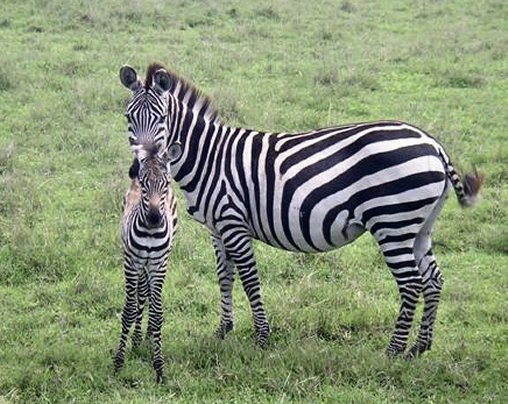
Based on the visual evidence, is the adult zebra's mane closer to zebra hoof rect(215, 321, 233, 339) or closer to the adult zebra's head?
the adult zebra's head

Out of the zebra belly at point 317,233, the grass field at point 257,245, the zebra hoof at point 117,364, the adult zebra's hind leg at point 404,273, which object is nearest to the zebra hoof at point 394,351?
the adult zebra's hind leg at point 404,273

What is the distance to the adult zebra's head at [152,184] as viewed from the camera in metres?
5.09

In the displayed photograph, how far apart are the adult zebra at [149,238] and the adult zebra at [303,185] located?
244mm

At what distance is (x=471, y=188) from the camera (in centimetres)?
578

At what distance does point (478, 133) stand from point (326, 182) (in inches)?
234

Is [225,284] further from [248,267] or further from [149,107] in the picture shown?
[149,107]

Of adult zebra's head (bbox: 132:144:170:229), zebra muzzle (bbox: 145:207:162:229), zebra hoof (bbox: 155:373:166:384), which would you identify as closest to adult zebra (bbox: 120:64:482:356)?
adult zebra's head (bbox: 132:144:170:229)

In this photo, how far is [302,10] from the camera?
61.6 ft

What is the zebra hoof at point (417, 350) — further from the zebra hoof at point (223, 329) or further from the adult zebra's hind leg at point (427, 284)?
the zebra hoof at point (223, 329)

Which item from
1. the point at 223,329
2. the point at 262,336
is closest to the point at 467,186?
the point at 262,336

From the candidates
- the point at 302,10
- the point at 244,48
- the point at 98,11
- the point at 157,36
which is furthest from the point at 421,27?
the point at 98,11

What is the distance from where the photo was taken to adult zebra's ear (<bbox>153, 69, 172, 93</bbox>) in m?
5.62

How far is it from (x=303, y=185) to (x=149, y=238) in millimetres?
1145

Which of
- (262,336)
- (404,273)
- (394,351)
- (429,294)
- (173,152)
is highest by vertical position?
(173,152)
